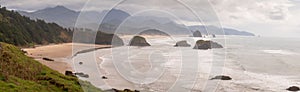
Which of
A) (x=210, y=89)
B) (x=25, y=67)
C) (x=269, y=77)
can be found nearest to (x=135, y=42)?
(x=269, y=77)

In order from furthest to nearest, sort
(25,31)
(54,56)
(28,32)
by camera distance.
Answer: (28,32), (25,31), (54,56)

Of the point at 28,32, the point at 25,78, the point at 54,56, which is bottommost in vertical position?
the point at 25,78

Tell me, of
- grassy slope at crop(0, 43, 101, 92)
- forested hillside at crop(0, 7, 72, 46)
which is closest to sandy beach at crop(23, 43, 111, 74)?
forested hillside at crop(0, 7, 72, 46)

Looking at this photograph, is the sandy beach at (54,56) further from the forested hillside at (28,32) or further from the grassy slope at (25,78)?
the grassy slope at (25,78)

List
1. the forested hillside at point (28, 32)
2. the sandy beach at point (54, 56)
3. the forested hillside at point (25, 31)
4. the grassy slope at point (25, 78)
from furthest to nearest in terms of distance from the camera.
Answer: the forested hillside at point (28, 32)
the forested hillside at point (25, 31)
the sandy beach at point (54, 56)
the grassy slope at point (25, 78)

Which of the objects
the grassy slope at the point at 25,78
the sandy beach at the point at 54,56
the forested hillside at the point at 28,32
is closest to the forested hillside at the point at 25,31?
the forested hillside at the point at 28,32

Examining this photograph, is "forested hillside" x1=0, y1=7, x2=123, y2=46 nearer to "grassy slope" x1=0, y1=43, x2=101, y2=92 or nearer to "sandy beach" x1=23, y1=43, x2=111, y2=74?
"sandy beach" x1=23, y1=43, x2=111, y2=74

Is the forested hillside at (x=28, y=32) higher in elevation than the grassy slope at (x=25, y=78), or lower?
higher

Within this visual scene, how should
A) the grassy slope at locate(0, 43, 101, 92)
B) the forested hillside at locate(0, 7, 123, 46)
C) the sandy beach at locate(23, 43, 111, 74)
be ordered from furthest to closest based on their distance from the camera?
the forested hillside at locate(0, 7, 123, 46) < the sandy beach at locate(23, 43, 111, 74) < the grassy slope at locate(0, 43, 101, 92)

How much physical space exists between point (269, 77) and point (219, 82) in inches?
382

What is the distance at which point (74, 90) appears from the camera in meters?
15.6

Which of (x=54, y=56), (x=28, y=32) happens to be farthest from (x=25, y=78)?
(x=28, y=32)

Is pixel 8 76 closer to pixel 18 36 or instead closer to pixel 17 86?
pixel 17 86

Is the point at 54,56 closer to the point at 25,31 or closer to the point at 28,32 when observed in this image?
the point at 25,31
